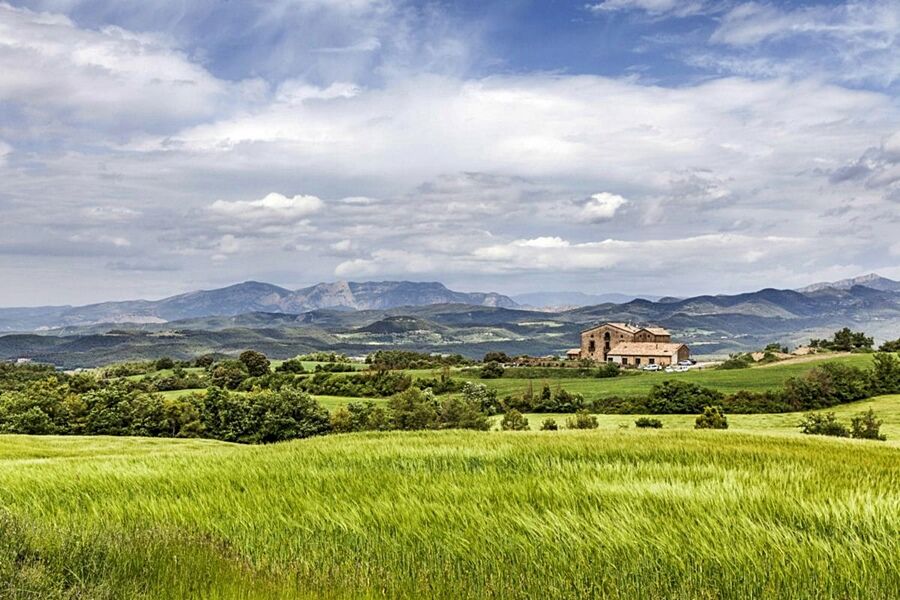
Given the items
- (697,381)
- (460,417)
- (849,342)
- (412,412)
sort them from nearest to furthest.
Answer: (460,417), (412,412), (697,381), (849,342)

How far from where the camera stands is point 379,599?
13.6 feet

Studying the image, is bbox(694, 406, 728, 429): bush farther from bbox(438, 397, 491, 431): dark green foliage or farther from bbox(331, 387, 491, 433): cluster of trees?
bbox(331, 387, 491, 433): cluster of trees

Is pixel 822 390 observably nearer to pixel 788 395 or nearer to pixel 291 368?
pixel 788 395

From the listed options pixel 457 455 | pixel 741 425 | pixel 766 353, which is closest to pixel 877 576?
pixel 457 455

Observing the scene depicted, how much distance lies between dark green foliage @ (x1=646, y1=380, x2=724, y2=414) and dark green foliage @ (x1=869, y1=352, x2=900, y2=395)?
22697mm

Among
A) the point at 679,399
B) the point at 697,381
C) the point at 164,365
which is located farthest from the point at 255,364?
the point at 697,381

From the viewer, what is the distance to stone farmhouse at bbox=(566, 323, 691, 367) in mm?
177375

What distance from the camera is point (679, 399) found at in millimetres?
94375

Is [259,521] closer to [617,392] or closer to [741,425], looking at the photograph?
[741,425]

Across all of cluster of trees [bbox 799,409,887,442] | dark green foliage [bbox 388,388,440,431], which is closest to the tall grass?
cluster of trees [bbox 799,409,887,442]

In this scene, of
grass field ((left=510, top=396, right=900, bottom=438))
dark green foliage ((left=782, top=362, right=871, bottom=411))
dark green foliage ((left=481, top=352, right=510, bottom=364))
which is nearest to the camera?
grass field ((left=510, top=396, right=900, bottom=438))

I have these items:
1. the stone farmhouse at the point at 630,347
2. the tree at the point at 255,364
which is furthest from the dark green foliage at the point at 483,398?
the stone farmhouse at the point at 630,347

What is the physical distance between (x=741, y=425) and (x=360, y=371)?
8072cm

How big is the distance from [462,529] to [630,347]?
187 meters
